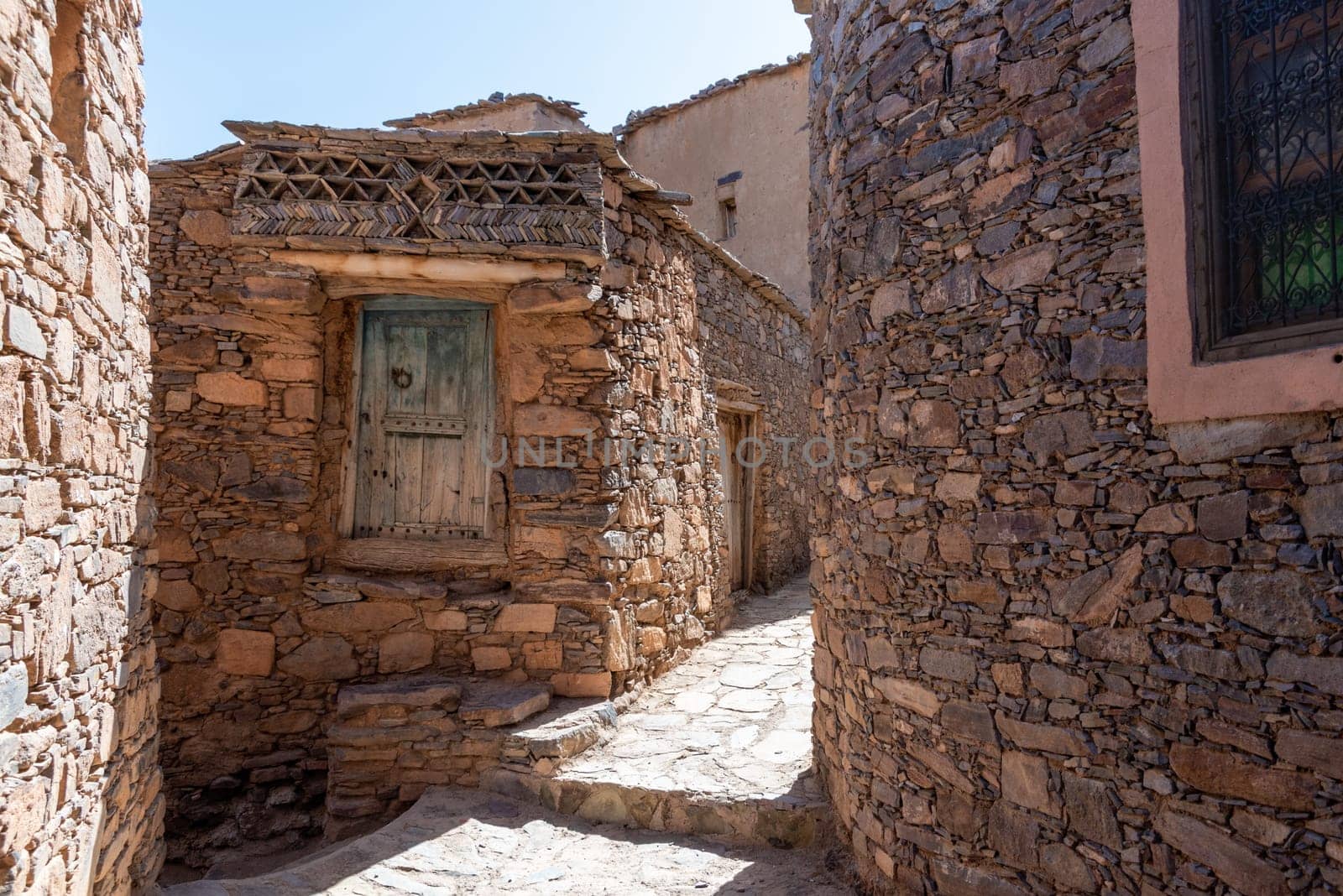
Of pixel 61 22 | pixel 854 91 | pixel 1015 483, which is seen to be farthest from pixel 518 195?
pixel 1015 483

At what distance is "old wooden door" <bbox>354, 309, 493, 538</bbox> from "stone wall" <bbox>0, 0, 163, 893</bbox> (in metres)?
2.06

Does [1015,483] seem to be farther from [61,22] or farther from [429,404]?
[429,404]

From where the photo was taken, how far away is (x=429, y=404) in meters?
5.55

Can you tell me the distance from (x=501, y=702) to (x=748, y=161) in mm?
8657

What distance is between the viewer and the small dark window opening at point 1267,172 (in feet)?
7.01

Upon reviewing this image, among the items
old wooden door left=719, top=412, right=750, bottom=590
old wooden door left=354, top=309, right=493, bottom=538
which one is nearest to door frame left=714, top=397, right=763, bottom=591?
old wooden door left=719, top=412, right=750, bottom=590

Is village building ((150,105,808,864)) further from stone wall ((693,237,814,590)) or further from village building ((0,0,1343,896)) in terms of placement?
stone wall ((693,237,814,590))

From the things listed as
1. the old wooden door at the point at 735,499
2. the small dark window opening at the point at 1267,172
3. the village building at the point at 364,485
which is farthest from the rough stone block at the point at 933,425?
the old wooden door at the point at 735,499

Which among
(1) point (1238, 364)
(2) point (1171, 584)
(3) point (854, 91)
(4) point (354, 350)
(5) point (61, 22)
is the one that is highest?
(3) point (854, 91)

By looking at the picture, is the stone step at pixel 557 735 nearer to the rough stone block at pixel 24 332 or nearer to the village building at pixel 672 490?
the village building at pixel 672 490

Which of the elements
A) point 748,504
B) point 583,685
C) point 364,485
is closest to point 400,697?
point 583,685

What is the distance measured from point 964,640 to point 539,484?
115 inches

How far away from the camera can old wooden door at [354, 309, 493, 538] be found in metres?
5.48

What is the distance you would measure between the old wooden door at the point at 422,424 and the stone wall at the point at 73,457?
2.06 m
